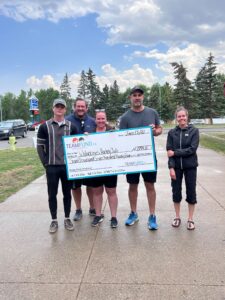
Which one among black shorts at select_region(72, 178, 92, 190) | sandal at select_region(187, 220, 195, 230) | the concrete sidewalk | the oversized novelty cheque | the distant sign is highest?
the distant sign

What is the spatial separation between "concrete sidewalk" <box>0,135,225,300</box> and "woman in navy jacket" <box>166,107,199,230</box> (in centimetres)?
56

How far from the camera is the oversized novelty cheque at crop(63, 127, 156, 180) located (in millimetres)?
5195

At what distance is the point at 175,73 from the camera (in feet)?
206

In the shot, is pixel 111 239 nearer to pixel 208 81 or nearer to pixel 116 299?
pixel 116 299

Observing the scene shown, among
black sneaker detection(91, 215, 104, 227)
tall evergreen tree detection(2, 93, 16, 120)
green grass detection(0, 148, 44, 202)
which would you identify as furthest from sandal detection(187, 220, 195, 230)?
tall evergreen tree detection(2, 93, 16, 120)

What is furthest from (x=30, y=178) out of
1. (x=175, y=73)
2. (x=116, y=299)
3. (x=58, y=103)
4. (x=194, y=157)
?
(x=175, y=73)

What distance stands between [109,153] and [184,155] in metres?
1.09

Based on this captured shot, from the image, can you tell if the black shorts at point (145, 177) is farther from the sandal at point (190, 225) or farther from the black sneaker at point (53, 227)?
the black sneaker at point (53, 227)

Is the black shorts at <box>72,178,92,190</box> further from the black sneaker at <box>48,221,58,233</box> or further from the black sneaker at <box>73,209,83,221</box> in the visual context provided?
the black sneaker at <box>48,221,58,233</box>

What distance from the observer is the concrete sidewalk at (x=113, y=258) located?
135 inches

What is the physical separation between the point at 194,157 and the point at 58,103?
2.08 meters

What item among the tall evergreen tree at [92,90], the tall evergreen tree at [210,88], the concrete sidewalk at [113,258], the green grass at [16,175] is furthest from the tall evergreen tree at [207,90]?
the concrete sidewalk at [113,258]

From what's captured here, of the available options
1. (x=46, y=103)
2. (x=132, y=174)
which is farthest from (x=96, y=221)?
(x=46, y=103)

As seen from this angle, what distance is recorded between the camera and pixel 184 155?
502 cm
